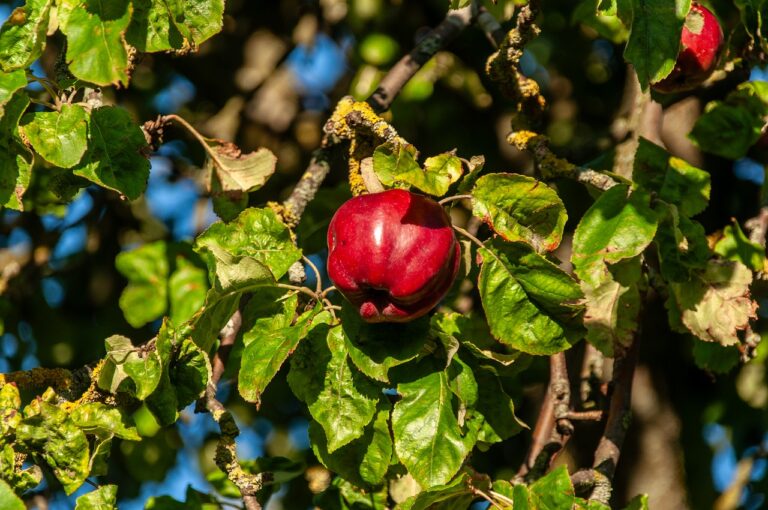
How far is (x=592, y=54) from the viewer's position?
3.29 m

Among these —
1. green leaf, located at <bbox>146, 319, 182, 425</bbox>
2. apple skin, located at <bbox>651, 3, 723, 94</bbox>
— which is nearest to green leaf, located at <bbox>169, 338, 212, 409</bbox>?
green leaf, located at <bbox>146, 319, 182, 425</bbox>

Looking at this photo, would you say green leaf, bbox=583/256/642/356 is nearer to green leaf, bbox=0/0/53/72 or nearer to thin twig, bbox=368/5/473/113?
thin twig, bbox=368/5/473/113

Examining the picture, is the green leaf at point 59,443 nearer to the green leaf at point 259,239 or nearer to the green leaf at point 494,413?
the green leaf at point 259,239

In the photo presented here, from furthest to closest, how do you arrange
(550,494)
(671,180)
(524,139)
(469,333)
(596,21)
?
(596,21) < (524,139) < (671,180) < (469,333) < (550,494)

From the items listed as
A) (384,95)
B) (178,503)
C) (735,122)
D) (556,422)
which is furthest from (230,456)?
(735,122)

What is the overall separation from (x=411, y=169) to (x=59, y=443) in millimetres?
675

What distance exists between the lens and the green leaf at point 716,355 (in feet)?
7.30

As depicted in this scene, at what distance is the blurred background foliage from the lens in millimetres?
2762

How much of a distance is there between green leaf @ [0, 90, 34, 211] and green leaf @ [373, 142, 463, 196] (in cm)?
57

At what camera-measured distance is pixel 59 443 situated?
61.4 inches

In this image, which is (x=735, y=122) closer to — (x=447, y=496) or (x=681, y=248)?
(x=681, y=248)

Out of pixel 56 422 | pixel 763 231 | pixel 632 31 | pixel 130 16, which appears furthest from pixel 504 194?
pixel 763 231

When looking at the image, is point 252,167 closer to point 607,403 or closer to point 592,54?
point 607,403

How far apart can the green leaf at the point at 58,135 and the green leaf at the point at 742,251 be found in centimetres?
128
